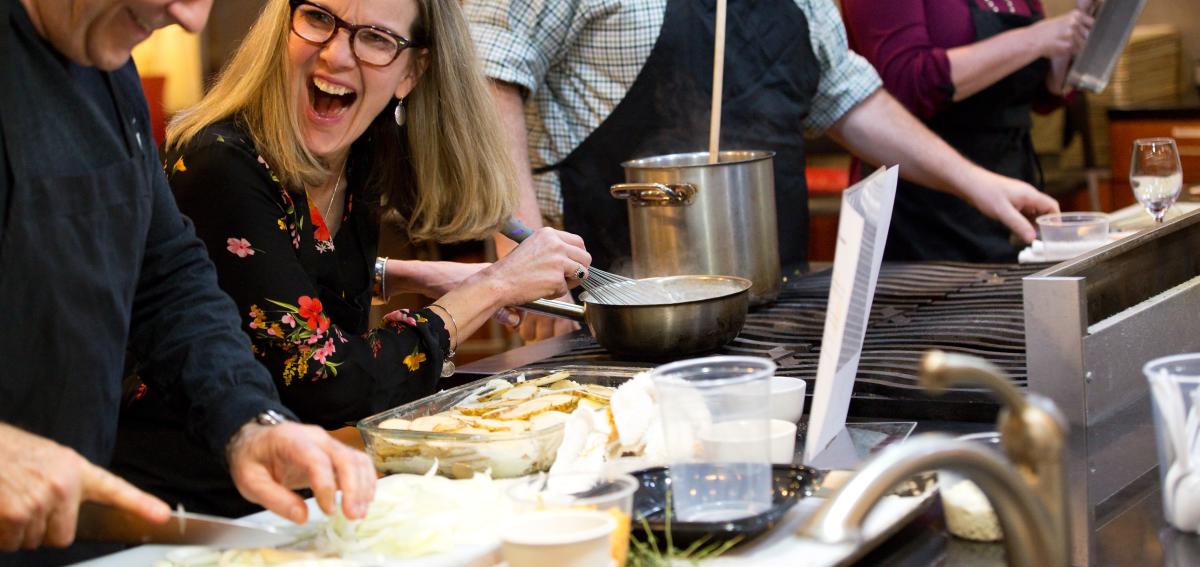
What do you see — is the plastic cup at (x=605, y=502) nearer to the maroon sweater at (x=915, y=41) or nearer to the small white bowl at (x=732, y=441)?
the small white bowl at (x=732, y=441)

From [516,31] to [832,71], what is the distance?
2.70 feet

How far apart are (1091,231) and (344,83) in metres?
1.49

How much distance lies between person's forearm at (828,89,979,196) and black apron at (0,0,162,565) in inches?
83.6

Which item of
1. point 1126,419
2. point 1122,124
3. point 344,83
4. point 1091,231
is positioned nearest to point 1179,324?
point 1126,419

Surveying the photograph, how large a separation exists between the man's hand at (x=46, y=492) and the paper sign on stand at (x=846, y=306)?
68cm

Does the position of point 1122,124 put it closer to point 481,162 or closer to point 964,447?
point 481,162

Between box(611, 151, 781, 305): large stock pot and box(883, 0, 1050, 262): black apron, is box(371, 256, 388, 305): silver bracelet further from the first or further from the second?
box(883, 0, 1050, 262): black apron

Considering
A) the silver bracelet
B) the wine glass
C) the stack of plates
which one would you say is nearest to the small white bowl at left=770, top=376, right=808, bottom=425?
the silver bracelet

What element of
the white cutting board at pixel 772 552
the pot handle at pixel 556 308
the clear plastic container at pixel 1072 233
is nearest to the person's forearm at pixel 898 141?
the clear plastic container at pixel 1072 233

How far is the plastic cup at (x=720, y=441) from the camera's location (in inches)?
51.3

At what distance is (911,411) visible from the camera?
184cm

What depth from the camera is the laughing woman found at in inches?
76.4

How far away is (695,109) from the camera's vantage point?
3.05 metres

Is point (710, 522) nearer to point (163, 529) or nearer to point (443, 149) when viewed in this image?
point (163, 529)
